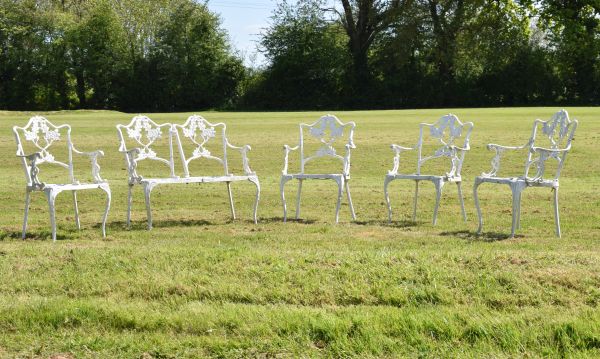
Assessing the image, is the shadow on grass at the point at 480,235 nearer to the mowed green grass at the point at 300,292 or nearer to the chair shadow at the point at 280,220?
the mowed green grass at the point at 300,292

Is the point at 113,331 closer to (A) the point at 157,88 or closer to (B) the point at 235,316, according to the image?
(B) the point at 235,316

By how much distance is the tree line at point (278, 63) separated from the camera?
54688 millimetres

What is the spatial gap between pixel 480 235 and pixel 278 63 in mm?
50798

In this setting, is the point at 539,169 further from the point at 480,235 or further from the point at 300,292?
the point at 300,292

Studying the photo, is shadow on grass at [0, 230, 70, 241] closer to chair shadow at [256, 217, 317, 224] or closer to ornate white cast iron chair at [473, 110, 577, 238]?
chair shadow at [256, 217, 317, 224]

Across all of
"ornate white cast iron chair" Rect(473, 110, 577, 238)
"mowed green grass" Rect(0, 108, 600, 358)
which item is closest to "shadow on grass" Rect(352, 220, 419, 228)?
"mowed green grass" Rect(0, 108, 600, 358)

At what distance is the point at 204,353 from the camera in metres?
5.11

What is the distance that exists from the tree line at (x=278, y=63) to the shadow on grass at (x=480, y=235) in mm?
44368

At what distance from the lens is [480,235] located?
372 inches

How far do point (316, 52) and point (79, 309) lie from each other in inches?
2156

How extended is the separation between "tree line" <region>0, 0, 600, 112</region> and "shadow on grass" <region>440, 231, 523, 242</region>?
44.4 m

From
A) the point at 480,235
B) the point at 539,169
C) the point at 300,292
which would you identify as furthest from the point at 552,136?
the point at 300,292

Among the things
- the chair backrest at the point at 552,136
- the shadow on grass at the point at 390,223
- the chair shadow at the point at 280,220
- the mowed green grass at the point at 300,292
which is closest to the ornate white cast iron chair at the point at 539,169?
the chair backrest at the point at 552,136

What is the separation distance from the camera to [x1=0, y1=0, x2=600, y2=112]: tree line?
179 ft
